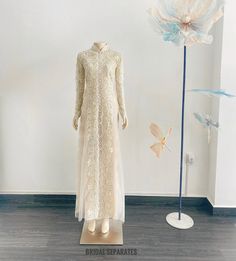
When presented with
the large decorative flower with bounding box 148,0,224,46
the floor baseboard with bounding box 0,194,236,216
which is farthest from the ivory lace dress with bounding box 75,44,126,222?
the floor baseboard with bounding box 0,194,236,216

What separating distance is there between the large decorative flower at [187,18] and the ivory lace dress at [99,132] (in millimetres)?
409

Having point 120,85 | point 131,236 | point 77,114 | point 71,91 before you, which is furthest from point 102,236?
point 71,91

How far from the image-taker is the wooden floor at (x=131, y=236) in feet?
6.38

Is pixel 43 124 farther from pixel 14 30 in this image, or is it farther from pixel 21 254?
pixel 21 254

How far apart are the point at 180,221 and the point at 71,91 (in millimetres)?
1473

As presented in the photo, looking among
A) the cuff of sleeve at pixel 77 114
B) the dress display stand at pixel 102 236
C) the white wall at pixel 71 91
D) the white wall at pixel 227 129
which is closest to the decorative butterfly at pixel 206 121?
the white wall at pixel 227 129

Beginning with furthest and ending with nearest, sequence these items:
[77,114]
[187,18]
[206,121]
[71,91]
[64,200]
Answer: [64,200] < [71,91] < [206,121] < [77,114] < [187,18]

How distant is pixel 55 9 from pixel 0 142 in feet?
4.23

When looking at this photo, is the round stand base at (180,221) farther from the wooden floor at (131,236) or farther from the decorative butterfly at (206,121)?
the decorative butterfly at (206,121)

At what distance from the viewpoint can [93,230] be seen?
2209 mm

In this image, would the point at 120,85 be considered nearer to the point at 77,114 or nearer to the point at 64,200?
the point at 77,114

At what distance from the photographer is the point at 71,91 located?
8.34 feet

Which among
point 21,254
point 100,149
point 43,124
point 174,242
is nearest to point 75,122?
point 100,149

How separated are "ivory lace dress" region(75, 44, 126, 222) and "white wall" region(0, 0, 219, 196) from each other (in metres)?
0.50
